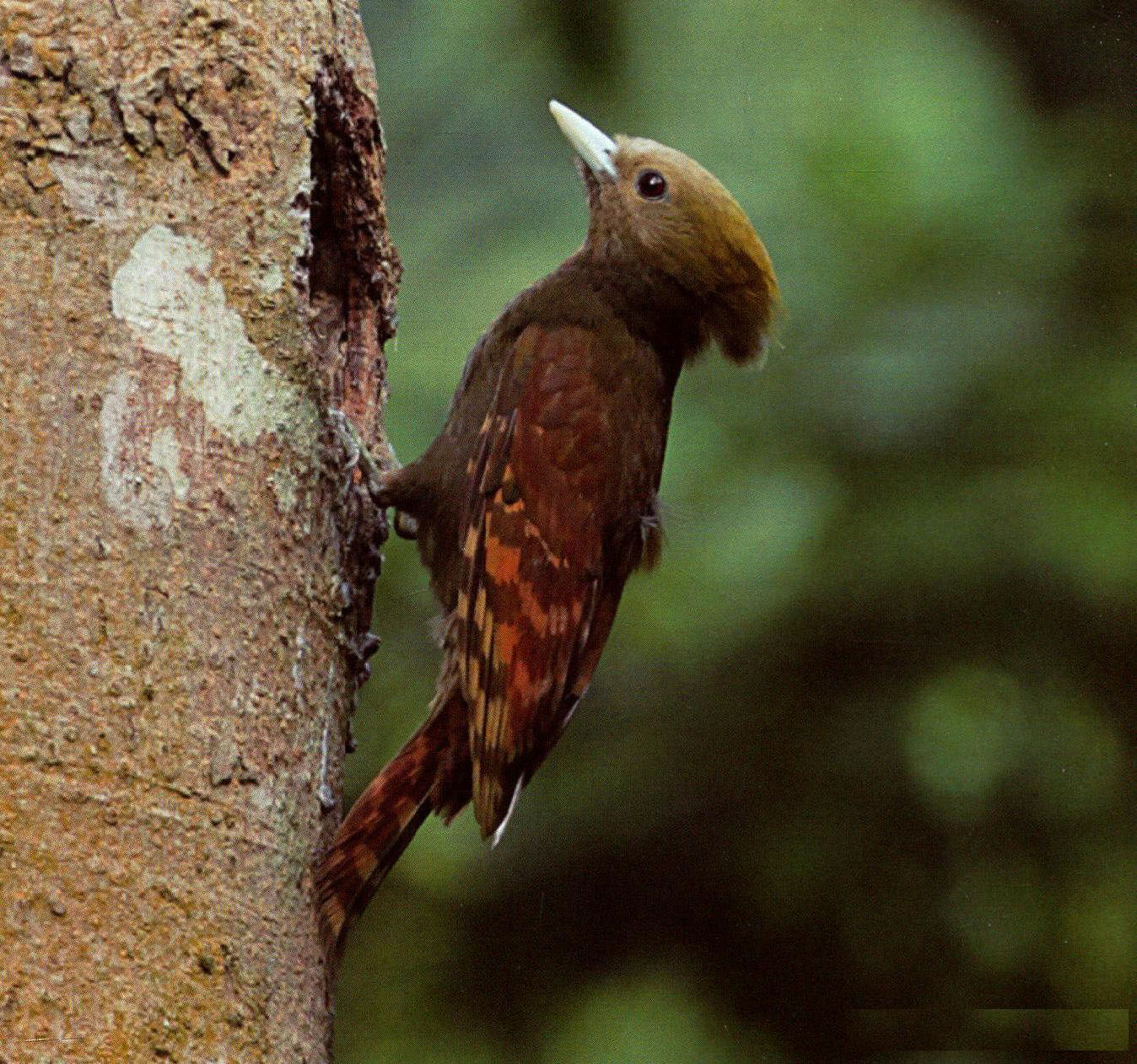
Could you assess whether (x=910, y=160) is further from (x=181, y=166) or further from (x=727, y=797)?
(x=181, y=166)

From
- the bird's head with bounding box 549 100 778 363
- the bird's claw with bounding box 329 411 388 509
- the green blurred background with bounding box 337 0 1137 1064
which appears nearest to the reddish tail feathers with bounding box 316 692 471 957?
the bird's claw with bounding box 329 411 388 509

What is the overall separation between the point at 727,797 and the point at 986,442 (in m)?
0.87

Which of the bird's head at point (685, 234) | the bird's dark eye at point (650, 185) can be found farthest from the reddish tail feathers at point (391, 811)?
the bird's dark eye at point (650, 185)

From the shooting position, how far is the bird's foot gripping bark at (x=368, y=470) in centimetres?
239

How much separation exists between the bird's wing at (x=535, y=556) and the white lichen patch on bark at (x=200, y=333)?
74 centimetres

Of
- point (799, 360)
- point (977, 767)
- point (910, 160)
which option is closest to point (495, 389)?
point (799, 360)

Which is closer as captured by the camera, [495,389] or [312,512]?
[312,512]

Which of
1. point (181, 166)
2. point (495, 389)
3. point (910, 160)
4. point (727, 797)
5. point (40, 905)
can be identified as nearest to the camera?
point (40, 905)

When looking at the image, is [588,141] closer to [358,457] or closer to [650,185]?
[650,185]

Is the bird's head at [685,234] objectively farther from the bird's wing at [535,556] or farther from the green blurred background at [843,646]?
the bird's wing at [535,556]

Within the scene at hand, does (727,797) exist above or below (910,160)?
below

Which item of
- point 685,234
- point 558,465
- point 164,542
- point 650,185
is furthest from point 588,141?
point 164,542

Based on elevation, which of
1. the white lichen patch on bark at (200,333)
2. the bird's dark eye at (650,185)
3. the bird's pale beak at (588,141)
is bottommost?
the white lichen patch on bark at (200,333)

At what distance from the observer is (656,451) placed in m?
3.21
